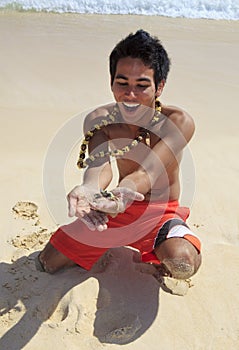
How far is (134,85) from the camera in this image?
2004mm

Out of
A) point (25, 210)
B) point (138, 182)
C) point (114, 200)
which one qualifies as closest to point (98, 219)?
point (114, 200)

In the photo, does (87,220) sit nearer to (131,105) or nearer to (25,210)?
(131,105)

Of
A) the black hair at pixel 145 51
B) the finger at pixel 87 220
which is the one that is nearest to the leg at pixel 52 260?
the finger at pixel 87 220

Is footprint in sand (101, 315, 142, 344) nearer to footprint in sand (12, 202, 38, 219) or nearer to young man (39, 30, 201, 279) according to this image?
young man (39, 30, 201, 279)

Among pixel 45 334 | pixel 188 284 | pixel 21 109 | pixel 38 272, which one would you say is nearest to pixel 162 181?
pixel 188 284

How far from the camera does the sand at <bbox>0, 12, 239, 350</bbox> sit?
1836 millimetres

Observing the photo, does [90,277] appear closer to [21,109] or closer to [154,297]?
[154,297]

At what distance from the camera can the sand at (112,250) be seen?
1.84 m

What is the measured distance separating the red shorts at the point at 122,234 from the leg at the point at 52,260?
0.07 ft

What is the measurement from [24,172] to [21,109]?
108 cm

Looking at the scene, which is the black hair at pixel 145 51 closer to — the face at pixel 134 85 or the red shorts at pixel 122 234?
the face at pixel 134 85


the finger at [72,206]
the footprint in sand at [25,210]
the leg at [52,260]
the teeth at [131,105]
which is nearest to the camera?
the finger at [72,206]

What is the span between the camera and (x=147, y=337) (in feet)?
5.94

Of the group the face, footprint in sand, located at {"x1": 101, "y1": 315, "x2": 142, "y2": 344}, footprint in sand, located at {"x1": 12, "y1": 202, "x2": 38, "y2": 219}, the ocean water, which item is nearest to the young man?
the face
